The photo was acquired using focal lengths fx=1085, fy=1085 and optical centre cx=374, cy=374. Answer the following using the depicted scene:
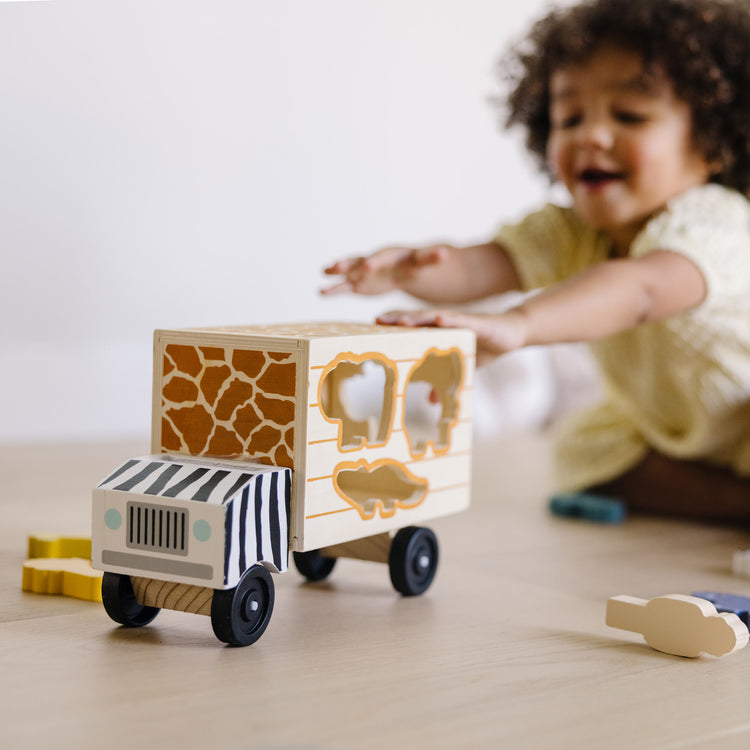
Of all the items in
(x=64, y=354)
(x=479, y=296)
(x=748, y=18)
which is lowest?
(x=64, y=354)

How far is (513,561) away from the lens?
1.05m

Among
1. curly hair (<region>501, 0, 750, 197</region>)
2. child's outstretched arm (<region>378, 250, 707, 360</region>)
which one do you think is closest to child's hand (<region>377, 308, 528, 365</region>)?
child's outstretched arm (<region>378, 250, 707, 360</region>)

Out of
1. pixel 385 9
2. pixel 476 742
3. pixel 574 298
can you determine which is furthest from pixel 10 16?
pixel 476 742

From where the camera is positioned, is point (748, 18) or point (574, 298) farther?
point (748, 18)

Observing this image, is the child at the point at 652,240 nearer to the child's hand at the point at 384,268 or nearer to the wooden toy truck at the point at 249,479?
the child's hand at the point at 384,268

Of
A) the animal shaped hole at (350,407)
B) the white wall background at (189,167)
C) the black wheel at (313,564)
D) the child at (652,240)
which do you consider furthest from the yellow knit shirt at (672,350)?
the white wall background at (189,167)

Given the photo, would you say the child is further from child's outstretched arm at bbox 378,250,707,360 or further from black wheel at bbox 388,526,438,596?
black wheel at bbox 388,526,438,596

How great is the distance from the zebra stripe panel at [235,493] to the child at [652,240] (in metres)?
0.37

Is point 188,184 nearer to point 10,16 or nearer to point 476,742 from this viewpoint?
point 10,16

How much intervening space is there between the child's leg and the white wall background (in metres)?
0.84

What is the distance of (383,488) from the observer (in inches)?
36.8

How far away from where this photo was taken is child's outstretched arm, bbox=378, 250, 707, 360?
0.94 meters

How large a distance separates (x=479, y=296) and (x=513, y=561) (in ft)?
1.25

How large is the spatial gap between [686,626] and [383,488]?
0.28 meters
